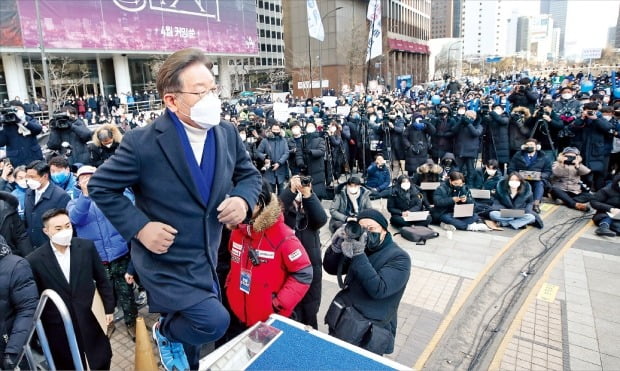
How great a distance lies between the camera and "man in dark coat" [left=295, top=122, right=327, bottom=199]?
1014cm

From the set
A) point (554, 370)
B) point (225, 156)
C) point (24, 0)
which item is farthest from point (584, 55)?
point (24, 0)

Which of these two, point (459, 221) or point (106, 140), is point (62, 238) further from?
point (459, 221)

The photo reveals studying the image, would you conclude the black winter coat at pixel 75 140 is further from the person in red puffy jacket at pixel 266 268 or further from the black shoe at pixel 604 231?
the black shoe at pixel 604 231

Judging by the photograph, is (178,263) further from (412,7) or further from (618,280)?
(412,7)

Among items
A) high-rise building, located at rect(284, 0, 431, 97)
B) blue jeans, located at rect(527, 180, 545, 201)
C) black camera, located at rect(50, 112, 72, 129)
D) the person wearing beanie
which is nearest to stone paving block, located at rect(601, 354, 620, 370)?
blue jeans, located at rect(527, 180, 545, 201)

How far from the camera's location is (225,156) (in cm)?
213

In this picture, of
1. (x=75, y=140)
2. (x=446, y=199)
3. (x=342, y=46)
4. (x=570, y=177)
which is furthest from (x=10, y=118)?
(x=342, y=46)

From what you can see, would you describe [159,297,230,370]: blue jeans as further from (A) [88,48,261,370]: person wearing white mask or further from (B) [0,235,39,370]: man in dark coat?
(B) [0,235,39,370]: man in dark coat

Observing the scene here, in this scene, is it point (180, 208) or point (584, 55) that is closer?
point (180, 208)

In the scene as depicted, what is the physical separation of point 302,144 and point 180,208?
28.2ft

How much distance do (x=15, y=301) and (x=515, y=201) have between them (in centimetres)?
846

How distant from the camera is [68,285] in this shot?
356 cm

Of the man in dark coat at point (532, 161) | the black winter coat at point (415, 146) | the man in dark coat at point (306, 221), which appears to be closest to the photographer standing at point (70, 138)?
the man in dark coat at point (306, 221)

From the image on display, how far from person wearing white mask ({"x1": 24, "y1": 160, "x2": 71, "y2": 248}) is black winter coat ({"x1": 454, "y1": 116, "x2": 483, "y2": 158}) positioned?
9.42 m
